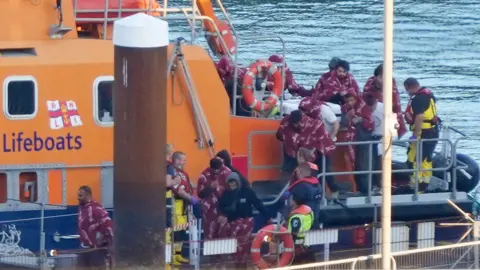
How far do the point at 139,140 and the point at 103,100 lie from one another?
267cm

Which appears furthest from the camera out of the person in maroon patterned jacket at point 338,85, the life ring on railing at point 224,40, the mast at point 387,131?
the life ring on railing at point 224,40

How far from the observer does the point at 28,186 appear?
11.2m

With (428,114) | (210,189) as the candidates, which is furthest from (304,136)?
(428,114)

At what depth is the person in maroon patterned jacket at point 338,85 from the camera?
12.9m

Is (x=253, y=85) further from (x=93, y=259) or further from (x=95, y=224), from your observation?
(x=93, y=259)

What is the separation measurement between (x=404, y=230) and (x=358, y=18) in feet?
77.1

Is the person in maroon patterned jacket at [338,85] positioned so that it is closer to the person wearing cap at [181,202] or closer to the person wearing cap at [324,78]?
the person wearing cap at [324,78]

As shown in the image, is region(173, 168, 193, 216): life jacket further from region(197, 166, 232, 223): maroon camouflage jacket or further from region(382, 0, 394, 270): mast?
region(382, 0, 394, 270): mast

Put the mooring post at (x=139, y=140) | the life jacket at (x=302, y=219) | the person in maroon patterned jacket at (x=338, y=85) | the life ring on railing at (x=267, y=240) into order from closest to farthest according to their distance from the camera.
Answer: the mooring post at (x=139, y=140) < the life ring on railing at (x=267, y=240) < the life jacket at (x=302, y=219) < the person in maroon patterned jacket at (x=338, y=85)

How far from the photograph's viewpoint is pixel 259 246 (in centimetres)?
1079

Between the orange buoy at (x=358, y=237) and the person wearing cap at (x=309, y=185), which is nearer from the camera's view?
the person wearing cap at (x=309, y=185)

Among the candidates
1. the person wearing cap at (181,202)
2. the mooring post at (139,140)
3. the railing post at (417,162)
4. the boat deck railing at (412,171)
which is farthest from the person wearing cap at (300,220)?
the mooring post at (139,140)

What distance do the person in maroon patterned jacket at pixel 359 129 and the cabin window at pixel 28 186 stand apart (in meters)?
3.37

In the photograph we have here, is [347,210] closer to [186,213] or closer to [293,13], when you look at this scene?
[186,213]
